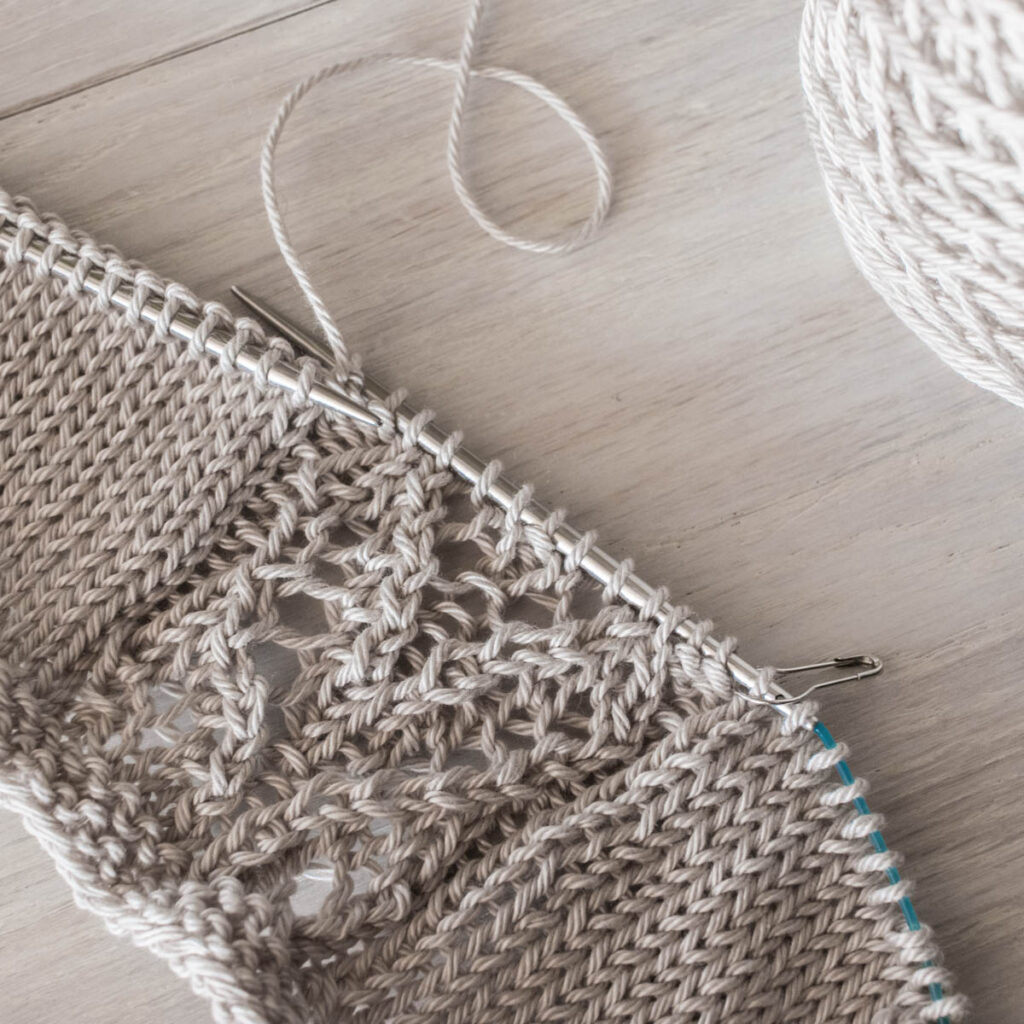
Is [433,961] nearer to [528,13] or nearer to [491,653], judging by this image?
[491,653]

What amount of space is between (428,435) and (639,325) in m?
0.22

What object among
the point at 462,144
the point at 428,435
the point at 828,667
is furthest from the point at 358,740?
the point at 462,144

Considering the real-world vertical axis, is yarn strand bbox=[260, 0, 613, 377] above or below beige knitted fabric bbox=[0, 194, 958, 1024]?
above

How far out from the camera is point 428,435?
0.83 metres

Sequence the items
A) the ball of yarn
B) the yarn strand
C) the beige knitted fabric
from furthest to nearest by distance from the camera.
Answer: the yarn strand → the beige knitted fabric → the ball of yarn

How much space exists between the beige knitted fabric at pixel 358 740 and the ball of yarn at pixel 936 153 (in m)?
0.31

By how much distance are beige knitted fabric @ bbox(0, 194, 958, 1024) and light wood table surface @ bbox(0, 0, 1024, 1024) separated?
0.29 ft

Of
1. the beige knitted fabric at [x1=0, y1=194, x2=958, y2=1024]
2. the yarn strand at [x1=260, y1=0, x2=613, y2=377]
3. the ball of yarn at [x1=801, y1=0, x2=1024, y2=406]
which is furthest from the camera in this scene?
the yarn strand at [x1=260, y1=0, x2=613, y2=377]

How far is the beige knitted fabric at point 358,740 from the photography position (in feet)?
2.46

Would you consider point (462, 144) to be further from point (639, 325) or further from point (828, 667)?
point (828, 667)

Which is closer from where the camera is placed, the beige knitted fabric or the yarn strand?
the beige knitted fabric

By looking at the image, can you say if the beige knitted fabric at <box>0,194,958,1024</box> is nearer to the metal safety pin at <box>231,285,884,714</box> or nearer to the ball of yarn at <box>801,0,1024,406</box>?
the metal safety pin at <box>231,285,884,714</box>

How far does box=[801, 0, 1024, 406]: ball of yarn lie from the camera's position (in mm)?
597

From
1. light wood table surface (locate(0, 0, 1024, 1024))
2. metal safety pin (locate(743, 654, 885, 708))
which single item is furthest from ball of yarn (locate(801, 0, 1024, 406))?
metal safety pin (locate(743, 654, 885, 708))
